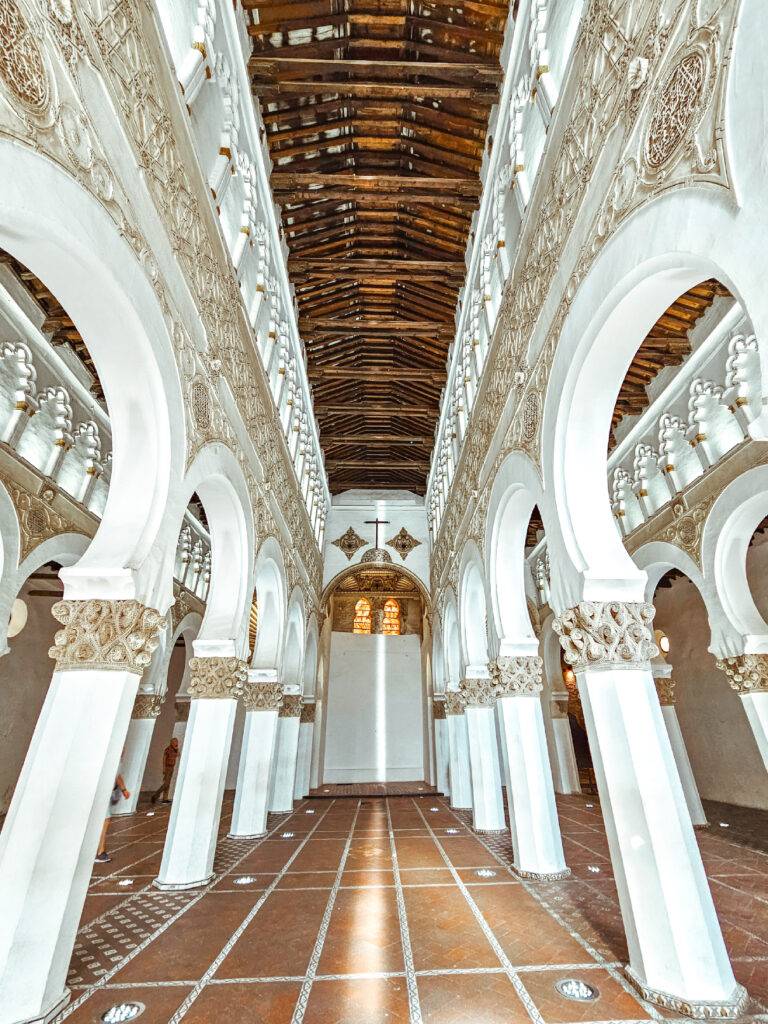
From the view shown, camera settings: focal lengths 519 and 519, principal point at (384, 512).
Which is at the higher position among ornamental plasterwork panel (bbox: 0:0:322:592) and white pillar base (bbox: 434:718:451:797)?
ornamental plasterwork panel (bbox: 0:0:322:592)

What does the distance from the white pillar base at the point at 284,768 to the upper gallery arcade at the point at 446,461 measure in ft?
0.20

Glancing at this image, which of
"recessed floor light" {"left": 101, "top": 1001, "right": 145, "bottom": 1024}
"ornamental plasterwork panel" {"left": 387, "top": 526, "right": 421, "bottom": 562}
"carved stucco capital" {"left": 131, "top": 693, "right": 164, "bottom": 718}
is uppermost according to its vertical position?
"ornamental plasterwork panel" {"left": 387, "top": 526, "right": 421, "bottom": 562}

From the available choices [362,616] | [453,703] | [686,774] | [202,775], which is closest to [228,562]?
[202,775]

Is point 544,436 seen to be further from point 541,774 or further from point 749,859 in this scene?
point 749,859

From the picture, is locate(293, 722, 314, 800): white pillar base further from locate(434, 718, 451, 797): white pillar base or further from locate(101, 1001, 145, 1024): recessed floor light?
locate(101, 1001, 145, 1024): recessed floor light

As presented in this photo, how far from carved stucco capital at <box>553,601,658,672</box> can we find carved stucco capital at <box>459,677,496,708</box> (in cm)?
481

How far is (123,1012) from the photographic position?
9.71 feet

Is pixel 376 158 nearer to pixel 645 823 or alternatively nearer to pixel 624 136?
pixel 624 136

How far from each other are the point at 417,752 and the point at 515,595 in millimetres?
14010

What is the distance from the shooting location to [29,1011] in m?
2.83

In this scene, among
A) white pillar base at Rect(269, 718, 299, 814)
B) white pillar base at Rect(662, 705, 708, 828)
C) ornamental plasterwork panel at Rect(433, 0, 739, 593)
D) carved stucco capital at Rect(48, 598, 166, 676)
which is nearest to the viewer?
ornamental plasterwork panel at Rect(433, 0, 739, 593)

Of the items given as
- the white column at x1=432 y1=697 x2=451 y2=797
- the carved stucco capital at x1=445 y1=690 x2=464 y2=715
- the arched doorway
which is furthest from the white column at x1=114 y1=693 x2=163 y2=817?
the white column at x1=432 y1=697 x2=451 y2=797

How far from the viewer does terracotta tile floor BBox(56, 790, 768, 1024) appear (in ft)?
9.89

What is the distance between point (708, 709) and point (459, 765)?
583 centimetres
